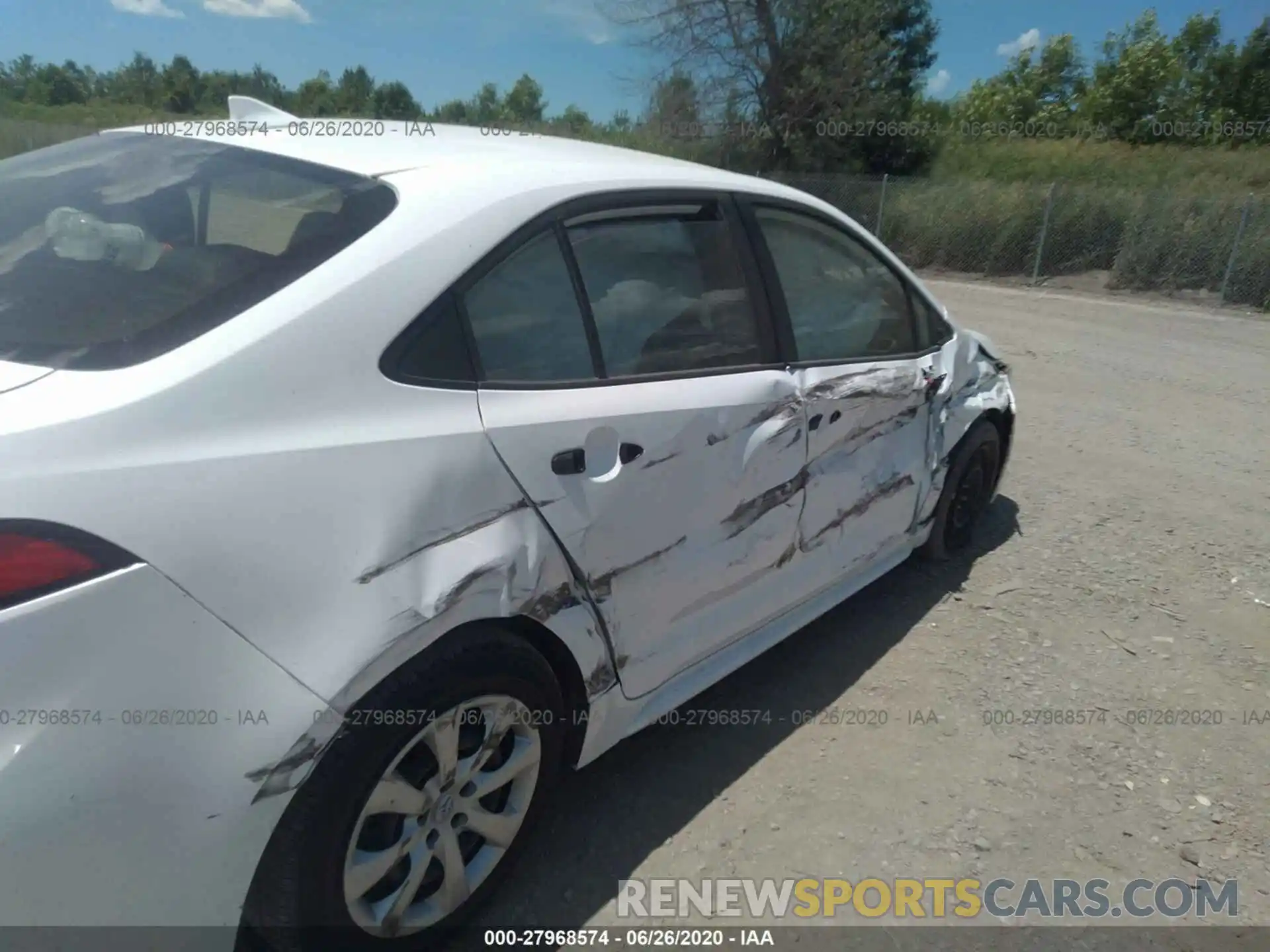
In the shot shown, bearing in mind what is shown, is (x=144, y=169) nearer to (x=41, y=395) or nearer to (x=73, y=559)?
(x=41, y=395)

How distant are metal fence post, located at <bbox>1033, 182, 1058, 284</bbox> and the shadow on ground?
14.6m

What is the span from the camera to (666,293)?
8.43 feet

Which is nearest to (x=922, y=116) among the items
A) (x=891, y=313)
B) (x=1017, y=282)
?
(x=1017, y=282)

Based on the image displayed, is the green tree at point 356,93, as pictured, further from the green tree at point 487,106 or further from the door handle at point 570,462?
the door handle at point 570,462

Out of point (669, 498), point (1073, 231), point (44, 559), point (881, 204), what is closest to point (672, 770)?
point (669, 498)

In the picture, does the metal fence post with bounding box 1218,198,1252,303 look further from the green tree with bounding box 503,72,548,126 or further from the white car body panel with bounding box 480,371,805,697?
the green tree with bounding box 503,72,548,126

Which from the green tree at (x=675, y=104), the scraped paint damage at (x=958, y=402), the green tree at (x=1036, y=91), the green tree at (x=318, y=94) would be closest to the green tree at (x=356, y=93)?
the green tree at (x=318, y=94)

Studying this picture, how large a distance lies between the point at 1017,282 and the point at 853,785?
16.2 m

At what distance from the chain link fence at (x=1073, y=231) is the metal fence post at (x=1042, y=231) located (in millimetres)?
25

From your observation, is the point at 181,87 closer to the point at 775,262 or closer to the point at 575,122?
the point at 575,122

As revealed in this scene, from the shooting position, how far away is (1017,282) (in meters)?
16.8

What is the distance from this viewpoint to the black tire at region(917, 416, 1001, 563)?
155 inches

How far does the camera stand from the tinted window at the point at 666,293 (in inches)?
92.7

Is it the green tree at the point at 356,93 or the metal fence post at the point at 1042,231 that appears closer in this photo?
the metal fence post at the point at 1042,231
